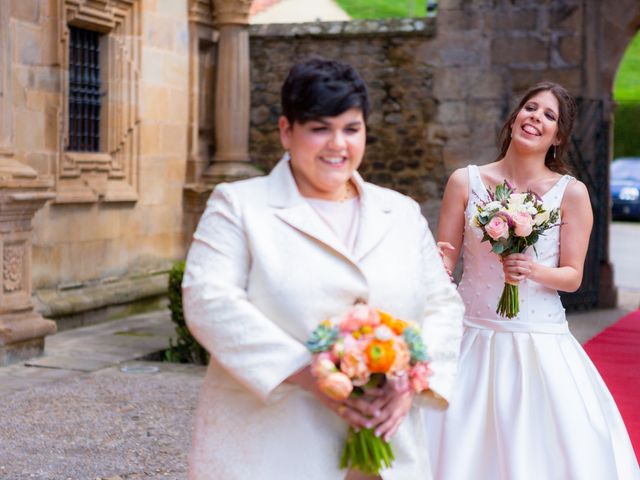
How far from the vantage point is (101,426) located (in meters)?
6.13

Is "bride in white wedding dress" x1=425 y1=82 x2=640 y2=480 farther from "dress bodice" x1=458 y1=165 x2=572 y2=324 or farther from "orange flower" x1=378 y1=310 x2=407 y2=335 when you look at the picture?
"orange flower" x1=378 y1=310 x2=407 y2=335

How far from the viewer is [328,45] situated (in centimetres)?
1311

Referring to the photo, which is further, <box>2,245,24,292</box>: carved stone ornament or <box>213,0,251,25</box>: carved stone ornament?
<box>213,0,251,25</box>: carved stone ornament

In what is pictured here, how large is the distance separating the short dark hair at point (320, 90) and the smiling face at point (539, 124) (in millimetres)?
1882

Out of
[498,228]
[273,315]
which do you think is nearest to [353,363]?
[273,315]

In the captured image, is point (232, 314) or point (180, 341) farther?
point (180, 341)

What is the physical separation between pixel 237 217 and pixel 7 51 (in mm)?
5996

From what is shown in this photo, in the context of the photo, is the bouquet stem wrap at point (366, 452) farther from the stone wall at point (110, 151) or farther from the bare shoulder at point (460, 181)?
the stone wall at point (110, 151)

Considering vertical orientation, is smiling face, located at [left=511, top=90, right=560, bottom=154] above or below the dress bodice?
above

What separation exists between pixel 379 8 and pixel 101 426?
36.2m

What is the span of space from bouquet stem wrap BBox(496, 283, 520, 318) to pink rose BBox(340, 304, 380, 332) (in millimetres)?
1880

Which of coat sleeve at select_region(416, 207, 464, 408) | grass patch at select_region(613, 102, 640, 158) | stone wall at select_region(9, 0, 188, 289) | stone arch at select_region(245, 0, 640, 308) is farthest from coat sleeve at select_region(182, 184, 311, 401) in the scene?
grass patch at select_region(613, 102, 640, 158)

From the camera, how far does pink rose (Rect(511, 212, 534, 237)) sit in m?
4.07

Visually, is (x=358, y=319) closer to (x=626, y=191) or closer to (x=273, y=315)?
(x=273, y=315)
